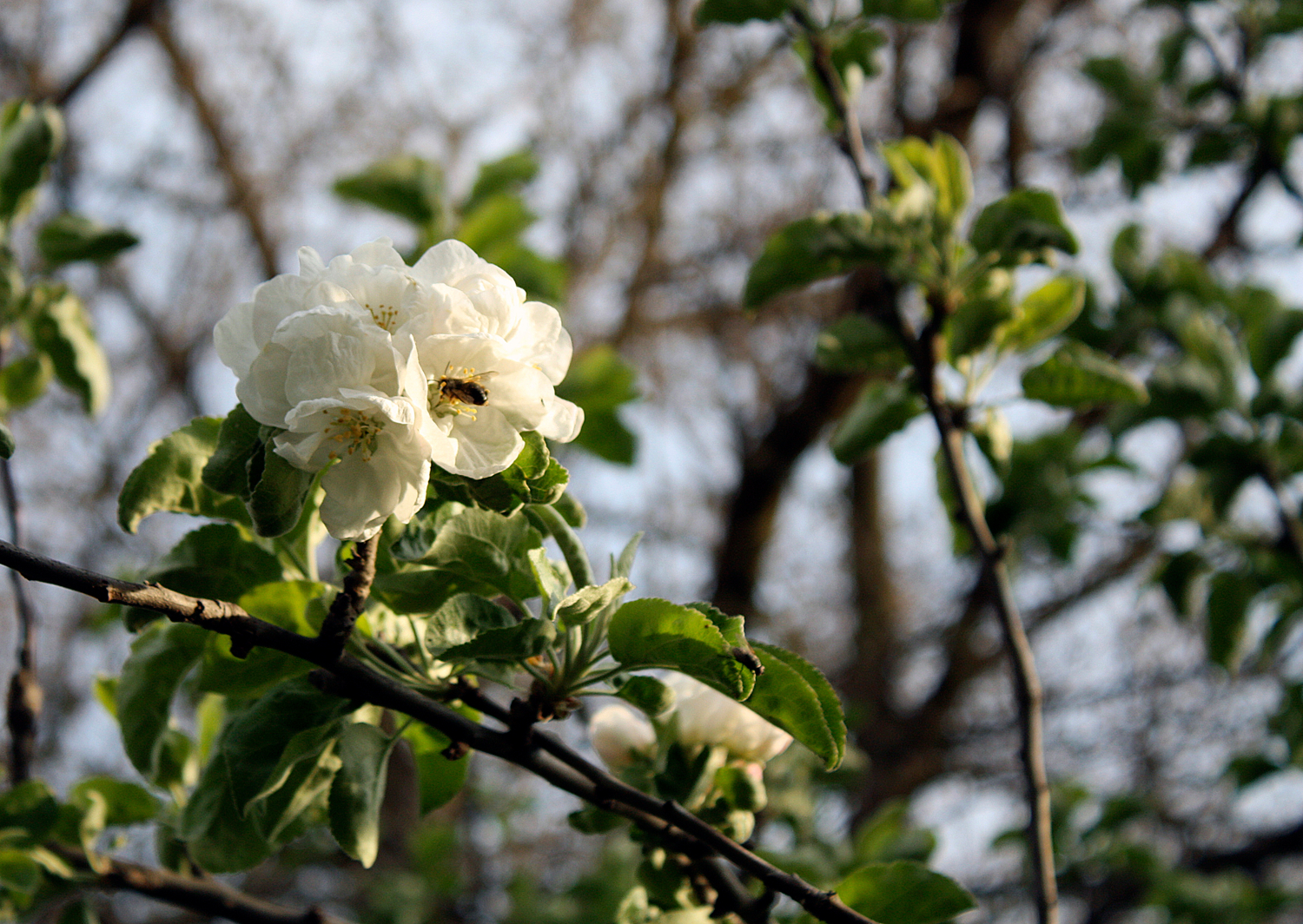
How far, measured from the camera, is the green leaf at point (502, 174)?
7.89 ft

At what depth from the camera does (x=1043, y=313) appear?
5.43 feet

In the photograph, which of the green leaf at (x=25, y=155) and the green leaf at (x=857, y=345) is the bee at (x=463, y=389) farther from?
the green leaf at (x=25, y=155)

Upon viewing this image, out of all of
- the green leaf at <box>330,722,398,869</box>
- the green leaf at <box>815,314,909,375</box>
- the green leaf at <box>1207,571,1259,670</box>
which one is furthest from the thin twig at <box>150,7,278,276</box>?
the green leaf at <box>330,722,398,869</box>

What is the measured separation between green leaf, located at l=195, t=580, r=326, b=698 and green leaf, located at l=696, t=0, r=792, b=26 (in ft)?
4.08

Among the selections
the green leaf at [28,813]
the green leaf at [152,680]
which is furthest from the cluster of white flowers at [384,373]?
the green leaf at [28,813]

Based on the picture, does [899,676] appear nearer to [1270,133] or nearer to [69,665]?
[1270,133]

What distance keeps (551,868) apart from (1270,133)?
172 inches

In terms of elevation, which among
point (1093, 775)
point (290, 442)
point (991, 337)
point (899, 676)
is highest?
point (899, 676)

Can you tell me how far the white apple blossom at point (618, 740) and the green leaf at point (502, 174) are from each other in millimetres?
1522

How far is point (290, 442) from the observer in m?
0.74

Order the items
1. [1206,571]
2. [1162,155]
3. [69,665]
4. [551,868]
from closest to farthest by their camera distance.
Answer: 1. [1206,571]
2. [1162,155]
3. [551,868]
4. [69,665]

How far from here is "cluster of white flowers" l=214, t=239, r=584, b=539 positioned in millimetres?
725

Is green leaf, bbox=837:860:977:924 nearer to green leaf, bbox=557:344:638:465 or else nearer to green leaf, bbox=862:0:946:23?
green leaf, bbox=557:344:638:465

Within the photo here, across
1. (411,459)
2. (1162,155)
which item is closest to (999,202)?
(411,459)
